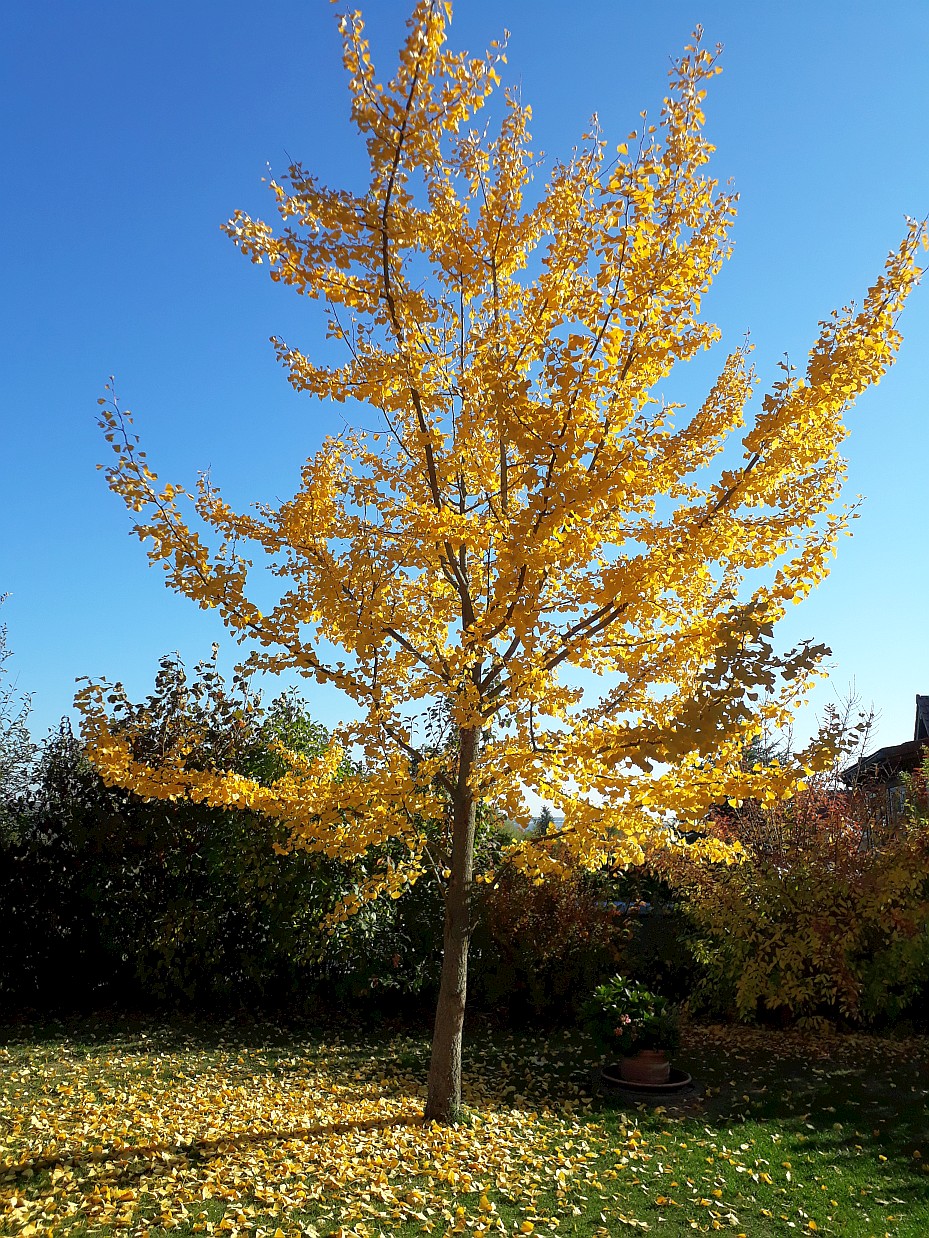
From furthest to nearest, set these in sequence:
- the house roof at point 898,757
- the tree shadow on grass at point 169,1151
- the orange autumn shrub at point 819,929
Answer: the house roof at point 898,757, the orange autumn shrub at point 819,929, the tree shadow on grass at point 169,1151


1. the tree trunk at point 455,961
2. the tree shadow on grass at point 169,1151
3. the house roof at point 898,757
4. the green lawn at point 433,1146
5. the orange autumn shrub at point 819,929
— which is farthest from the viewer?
Answer: the house roof at point 898,757

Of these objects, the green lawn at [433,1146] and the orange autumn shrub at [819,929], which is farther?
the orange autumn shrub at [819,929]

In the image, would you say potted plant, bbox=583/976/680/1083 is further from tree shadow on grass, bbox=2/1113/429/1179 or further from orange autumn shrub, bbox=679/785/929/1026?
orange autumn shrub, bbox=679/785/929/1026

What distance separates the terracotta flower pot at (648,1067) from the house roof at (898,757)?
34.9 ft

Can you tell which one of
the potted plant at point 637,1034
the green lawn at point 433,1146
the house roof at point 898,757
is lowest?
the green lawn at point 433,1146

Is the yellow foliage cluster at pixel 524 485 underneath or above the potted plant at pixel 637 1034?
above

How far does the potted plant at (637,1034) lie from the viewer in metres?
6.81

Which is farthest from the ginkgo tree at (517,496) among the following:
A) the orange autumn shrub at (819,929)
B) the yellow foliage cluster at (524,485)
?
the orange autumn shrub at (819,929)

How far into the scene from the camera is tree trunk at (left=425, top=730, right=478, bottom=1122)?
5.73m

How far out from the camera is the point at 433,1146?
5.19 m

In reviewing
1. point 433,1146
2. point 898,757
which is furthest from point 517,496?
point 898,757

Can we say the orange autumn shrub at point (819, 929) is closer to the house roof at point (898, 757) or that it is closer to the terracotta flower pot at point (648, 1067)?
the terracotta flower pot at point (648, 1067)

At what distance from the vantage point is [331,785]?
229 inches

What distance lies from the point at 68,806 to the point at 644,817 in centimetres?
778
